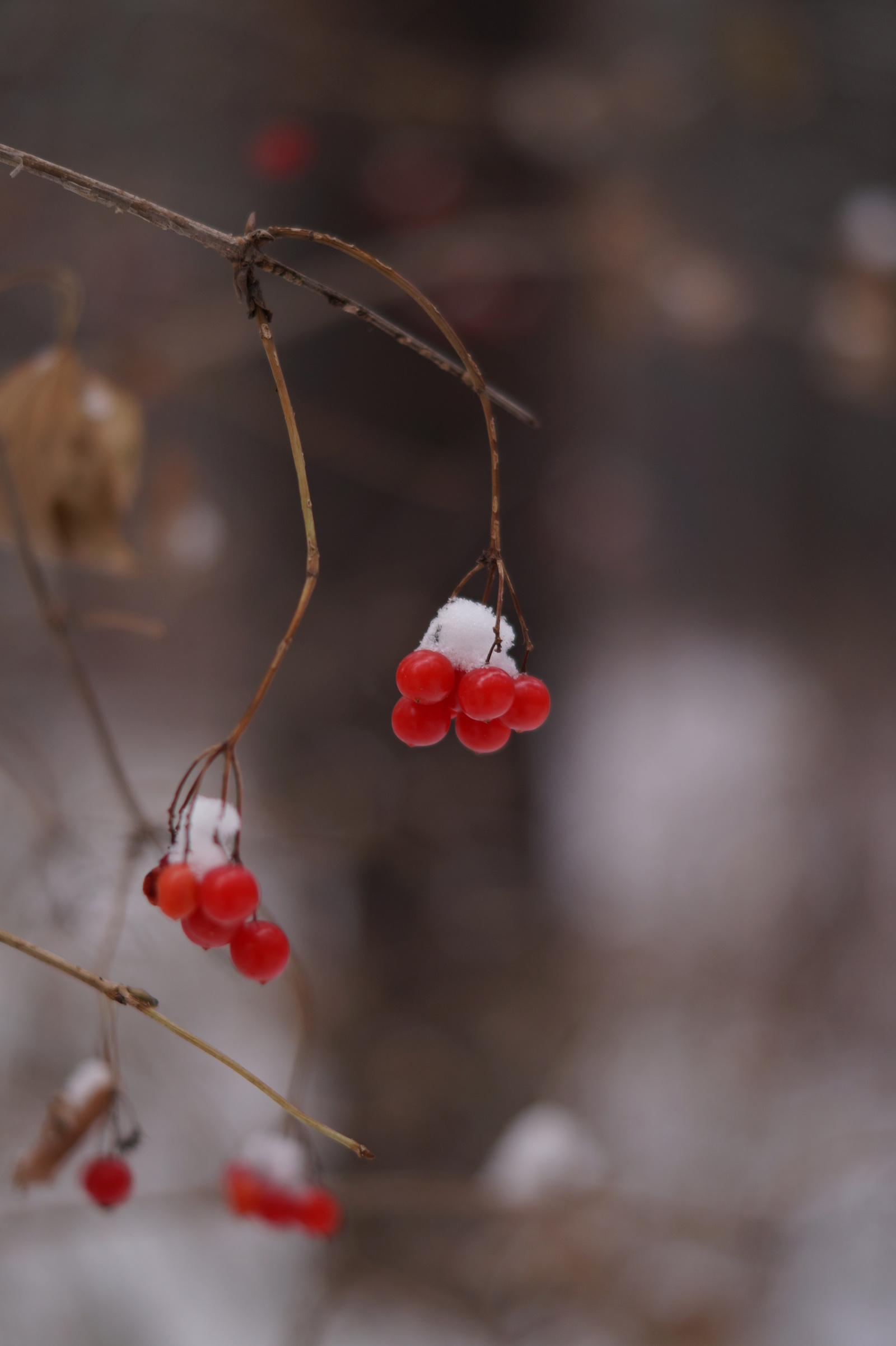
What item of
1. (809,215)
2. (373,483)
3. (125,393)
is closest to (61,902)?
(125,393)

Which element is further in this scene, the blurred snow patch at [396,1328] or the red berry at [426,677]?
the blurred snow patch at [396,1328]

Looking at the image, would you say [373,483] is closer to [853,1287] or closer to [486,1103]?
[486,1103]

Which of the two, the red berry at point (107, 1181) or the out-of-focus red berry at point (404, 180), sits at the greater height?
the out-of-focus red berry at point (404, 180)

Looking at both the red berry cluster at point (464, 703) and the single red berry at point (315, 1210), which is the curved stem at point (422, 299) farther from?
the single red berry at point (315, 1210)

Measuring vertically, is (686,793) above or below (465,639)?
above

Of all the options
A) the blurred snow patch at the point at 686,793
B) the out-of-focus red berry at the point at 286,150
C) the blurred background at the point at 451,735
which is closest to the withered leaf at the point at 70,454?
the blurred background at the point at 451,735

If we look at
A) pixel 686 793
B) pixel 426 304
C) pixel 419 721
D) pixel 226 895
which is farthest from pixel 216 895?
pixel 686 793

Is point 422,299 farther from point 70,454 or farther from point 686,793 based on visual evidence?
point 686,793
